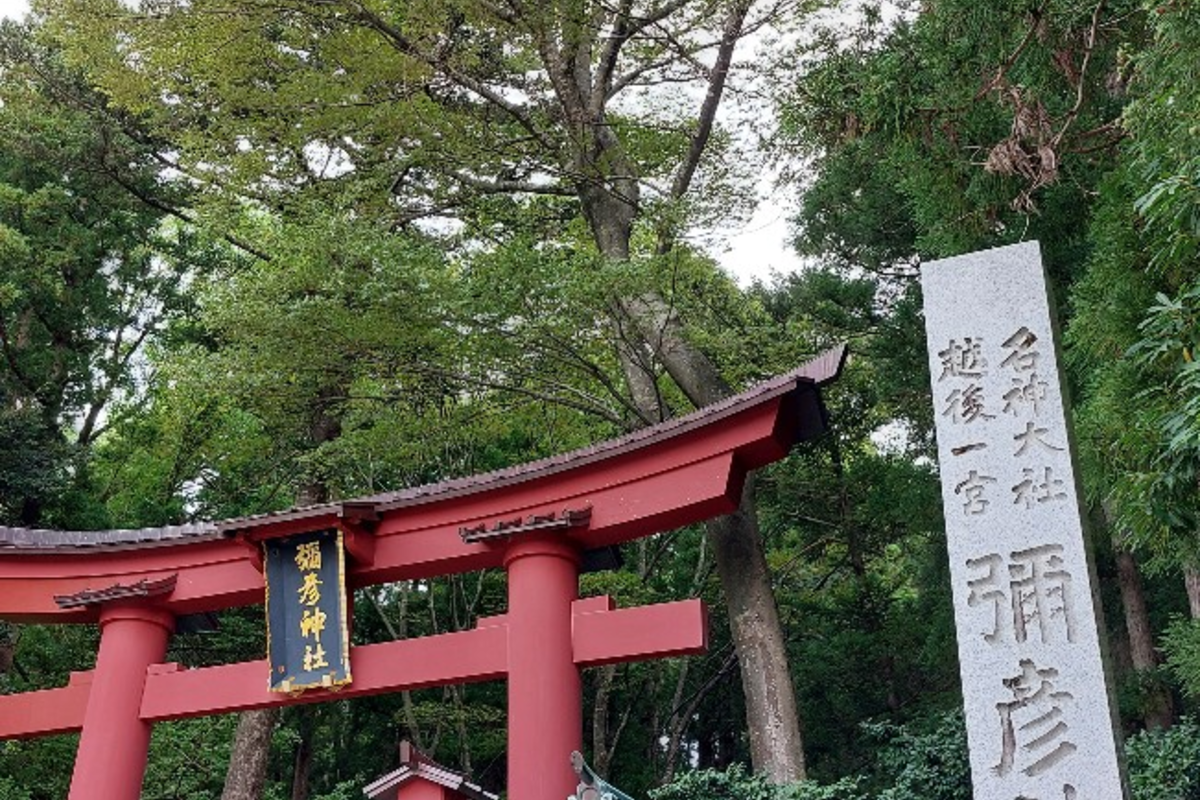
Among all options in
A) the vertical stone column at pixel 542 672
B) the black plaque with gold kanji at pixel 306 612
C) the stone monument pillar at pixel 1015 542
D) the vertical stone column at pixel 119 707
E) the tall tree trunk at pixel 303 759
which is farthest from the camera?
the tall tree trunk at pixel 303 759

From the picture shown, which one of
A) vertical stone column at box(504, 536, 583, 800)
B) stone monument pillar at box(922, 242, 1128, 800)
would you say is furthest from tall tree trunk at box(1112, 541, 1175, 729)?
stone monument pillar at box(922, 242, 1128, 800)

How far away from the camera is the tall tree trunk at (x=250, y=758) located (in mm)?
10859

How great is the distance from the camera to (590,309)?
965 cm

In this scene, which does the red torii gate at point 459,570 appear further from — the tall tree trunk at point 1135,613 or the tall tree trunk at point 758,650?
the tall tree trunk at point 1135,613

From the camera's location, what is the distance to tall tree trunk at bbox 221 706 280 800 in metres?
10.9

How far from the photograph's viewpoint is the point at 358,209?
1198 centimetres

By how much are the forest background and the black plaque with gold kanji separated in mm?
2297

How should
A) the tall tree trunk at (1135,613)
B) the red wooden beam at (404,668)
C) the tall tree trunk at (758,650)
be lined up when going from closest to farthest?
the red wooden beam at (404,668)
the tall tree trunk at (758,650)
the tall tree trunk at (1135,613)

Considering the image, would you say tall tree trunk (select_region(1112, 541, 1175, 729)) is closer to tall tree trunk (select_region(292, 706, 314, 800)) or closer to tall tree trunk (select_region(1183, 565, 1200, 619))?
tall tree trunk (select_region(1183, 565, 1200, 619))

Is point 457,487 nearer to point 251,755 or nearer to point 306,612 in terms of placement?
point 306,612

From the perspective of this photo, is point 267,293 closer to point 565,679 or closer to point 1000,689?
point 565,679

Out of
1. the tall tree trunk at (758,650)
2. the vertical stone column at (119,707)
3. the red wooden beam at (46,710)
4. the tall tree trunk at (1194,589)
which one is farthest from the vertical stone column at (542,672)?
the tall tree trunk at (1194,589)

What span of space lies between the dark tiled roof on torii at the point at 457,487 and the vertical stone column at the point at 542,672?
1.66ft

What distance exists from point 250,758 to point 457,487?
5.23 metres
